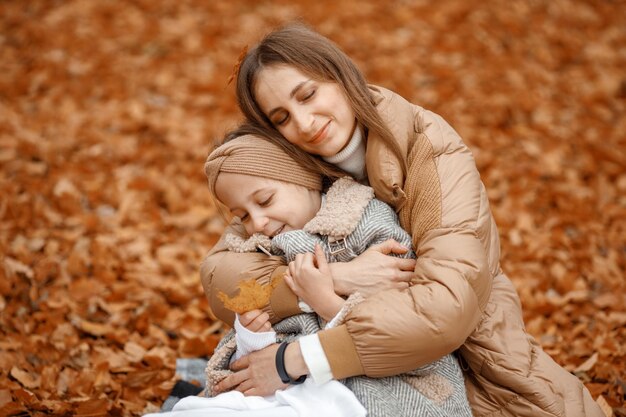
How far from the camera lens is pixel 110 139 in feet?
19.6

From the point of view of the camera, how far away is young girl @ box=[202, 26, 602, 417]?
7.15 feet

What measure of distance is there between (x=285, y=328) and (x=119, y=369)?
1458mm

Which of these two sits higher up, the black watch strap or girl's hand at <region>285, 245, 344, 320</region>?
girl's hand at <region>285, 245, 344, 320</region>

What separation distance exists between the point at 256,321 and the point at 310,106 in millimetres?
881

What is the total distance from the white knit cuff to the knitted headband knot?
73 cm

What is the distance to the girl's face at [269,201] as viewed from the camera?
260 cm

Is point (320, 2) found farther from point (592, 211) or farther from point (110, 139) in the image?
point (592, 211)

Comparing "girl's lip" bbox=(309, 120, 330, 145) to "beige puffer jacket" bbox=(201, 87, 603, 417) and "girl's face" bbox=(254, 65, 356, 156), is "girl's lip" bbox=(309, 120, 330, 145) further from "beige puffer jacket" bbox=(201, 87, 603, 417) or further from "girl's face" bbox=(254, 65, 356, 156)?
"beige puffer jacket" bbox=(201, 87, 603, 417)

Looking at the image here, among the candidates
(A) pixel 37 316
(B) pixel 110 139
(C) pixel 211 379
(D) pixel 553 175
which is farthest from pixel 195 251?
(D) pixel 553 175

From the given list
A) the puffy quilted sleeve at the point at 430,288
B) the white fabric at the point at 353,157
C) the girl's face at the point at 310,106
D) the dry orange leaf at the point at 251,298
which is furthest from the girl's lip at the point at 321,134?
the dry orange leaf at the point at 251,298

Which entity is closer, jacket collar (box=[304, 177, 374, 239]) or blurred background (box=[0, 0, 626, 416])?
jacket collar (box=[304, 177, 374, 239])

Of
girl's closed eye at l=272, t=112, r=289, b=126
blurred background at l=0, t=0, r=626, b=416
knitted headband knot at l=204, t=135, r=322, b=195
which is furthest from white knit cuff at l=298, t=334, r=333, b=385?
blurred background at l=0, t=0, r=626, b=416

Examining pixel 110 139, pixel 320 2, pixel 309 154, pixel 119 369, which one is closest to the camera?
pixel 309 154

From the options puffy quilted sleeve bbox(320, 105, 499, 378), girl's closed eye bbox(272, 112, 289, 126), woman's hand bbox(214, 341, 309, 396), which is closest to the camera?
puffy quilted sleeve bbox(320, 105, 499, 378)
